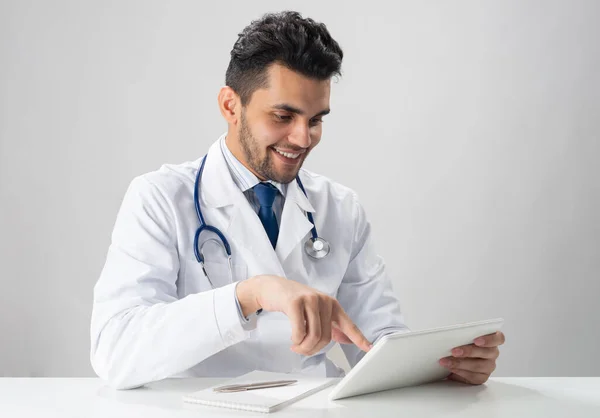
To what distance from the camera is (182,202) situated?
158cm

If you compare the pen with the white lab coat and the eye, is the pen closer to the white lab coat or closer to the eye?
the white lab coat

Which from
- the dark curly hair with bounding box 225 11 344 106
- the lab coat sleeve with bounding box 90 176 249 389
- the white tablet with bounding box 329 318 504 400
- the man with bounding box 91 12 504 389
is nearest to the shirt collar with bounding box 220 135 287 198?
the man with bounding box 91 12 504 389

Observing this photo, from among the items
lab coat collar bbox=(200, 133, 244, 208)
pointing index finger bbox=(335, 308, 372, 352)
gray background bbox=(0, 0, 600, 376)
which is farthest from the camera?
gray background bbox=(0, 0, 600, 376)

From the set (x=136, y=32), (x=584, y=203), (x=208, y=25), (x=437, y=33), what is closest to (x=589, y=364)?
(x=584, y=203)

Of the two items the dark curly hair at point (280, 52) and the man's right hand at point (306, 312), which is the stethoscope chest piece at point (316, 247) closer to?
the dark curly hair at point (280, 52)

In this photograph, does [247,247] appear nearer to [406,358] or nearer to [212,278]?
[212,278]

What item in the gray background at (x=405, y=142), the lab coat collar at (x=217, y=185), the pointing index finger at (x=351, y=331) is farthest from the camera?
the gray background at (x=405, y=142)

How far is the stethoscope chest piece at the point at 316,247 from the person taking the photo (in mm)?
A: 1662

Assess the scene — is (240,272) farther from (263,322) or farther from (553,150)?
(553,150)

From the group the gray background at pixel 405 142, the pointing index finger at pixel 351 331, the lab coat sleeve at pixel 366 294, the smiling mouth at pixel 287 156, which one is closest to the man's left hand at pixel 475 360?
the pointing index finger at pixel 351 331

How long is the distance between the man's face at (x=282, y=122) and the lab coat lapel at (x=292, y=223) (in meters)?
0.07

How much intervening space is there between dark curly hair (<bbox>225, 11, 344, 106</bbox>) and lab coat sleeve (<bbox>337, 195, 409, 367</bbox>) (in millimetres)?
439

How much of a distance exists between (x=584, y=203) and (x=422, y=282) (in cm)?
77

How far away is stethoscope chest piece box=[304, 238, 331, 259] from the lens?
1.66m
